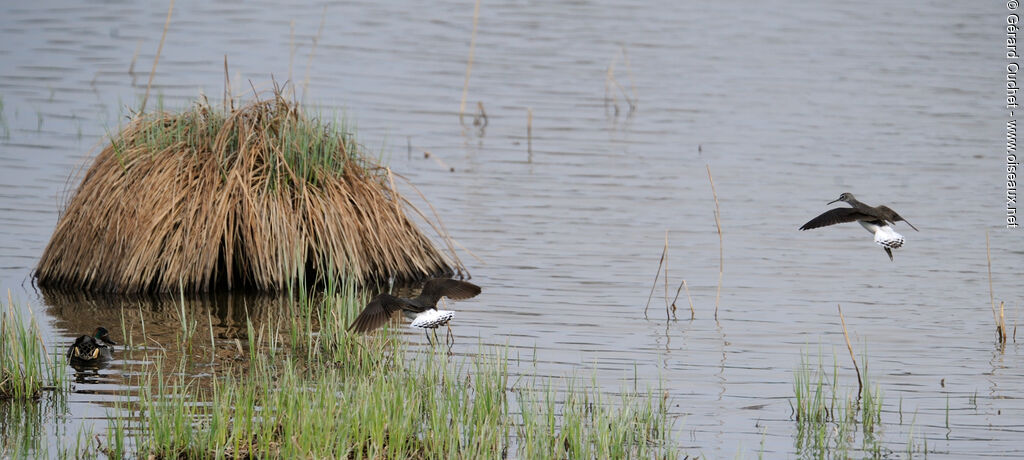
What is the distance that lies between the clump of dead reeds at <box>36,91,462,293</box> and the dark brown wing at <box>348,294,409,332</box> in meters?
2.39

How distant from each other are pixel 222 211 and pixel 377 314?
10.8 feet

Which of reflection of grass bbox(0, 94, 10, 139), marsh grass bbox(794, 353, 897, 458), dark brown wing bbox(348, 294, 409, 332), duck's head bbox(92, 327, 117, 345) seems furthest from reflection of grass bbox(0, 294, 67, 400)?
reflection of grass bbox(0, 94, 10, 139)

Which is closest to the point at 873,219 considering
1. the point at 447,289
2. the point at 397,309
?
the point at 447,289

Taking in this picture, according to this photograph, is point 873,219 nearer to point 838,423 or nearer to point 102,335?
point 838,423

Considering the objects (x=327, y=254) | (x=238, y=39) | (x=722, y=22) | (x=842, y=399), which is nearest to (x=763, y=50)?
(x=722, y=22)

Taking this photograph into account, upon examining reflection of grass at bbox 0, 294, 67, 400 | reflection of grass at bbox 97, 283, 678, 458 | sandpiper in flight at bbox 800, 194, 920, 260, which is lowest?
reflection of grass at bbox 97, 283, 678, 458

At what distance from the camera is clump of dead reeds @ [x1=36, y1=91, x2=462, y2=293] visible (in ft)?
40.0

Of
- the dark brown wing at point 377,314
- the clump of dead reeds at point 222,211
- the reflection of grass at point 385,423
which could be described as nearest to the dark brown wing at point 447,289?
the dark brown wing at point 377,314

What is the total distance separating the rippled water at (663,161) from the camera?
1107 cm

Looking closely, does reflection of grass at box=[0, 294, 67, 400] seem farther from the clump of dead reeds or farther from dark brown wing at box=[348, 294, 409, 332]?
the clump of dead reeds

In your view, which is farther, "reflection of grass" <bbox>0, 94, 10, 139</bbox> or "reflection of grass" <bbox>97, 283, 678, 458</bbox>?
"reflection of grass" <bbox>0, 94, 10, 139</bbox>

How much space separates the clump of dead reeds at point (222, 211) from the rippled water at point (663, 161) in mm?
597

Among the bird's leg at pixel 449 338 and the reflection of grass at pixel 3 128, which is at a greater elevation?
the reflection of grass at pixel 3 128

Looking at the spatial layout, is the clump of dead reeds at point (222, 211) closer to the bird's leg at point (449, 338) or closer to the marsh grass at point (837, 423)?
the bird's leg at point (449, 338)
